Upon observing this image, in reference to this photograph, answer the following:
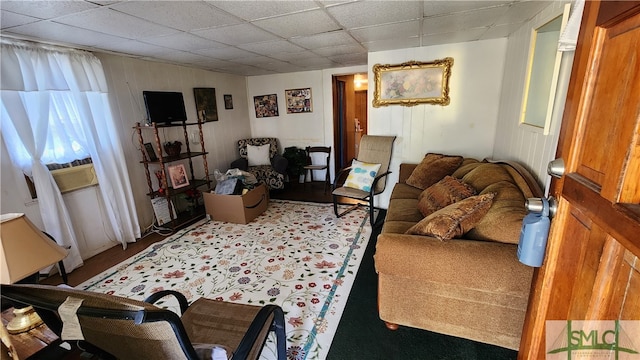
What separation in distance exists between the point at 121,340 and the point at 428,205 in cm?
198

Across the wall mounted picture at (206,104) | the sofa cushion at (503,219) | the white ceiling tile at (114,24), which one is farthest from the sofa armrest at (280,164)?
the sofa cushion at (503,219)

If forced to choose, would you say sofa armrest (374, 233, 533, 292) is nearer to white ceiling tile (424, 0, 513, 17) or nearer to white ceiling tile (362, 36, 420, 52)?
white ceiling tile (424, 0, 513, 17)

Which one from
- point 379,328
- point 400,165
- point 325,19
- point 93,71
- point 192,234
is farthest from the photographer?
point 400,165

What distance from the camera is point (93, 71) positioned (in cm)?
260

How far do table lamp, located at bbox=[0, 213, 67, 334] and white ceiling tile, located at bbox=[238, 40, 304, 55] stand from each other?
230cm

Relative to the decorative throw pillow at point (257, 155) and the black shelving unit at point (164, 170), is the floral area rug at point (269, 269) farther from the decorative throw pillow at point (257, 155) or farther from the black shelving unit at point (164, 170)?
the decorative throw pillow at point (257, 155)

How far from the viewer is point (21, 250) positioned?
3.36ft

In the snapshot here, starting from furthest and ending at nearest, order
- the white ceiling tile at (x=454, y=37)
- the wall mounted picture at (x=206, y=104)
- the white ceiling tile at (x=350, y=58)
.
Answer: the wall mounted picture at (x=206, y=104) < the white ceiling tile at (x=350, y=58) < the white ceiling tile at (x=454, y=37)

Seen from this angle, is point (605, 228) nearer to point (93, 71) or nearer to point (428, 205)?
point (428, 205)

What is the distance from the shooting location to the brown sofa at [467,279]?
4.27 feet

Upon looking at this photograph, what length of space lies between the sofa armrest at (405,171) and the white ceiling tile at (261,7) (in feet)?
6.95

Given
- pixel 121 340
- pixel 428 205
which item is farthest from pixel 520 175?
pixel 121 340

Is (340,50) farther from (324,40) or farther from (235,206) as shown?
(235,206)

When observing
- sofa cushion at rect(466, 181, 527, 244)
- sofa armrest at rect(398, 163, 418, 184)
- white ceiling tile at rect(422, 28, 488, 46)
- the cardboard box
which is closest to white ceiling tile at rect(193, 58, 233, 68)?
the cardboard box
